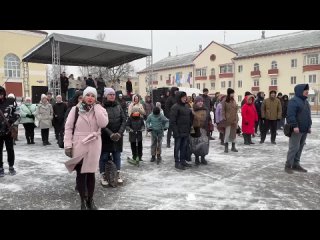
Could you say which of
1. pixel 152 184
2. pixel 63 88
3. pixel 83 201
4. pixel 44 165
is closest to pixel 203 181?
pixel 152 184

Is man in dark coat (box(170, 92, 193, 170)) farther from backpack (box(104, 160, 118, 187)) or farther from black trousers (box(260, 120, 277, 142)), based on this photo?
black trousers (box(260, 120, 277, 142))

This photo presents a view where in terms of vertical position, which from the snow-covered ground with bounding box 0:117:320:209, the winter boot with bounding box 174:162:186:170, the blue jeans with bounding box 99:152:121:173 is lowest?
the snow-covered ground with bounding box 0:117:320:209

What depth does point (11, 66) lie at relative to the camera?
32.4 meters

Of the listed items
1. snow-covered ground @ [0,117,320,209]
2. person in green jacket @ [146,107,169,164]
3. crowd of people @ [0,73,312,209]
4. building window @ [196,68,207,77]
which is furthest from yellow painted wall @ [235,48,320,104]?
person in green jacket @ [146,107,169,164]

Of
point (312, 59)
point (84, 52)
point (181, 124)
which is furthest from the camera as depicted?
point (312, 59)

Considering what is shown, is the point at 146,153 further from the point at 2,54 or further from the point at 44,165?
the point at 2,54

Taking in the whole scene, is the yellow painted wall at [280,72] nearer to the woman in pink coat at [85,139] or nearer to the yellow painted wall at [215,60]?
the yellow painted wall at [215,60]

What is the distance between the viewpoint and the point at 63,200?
4.72m

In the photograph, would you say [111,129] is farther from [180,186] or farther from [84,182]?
[180,186]

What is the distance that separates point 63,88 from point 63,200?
41.3ft

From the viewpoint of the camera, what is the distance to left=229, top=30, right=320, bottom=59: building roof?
41.8 metres

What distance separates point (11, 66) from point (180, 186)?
32090 millimetres

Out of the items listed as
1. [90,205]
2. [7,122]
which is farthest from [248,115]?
[7,122]

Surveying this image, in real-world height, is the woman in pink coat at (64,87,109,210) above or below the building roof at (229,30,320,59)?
below
